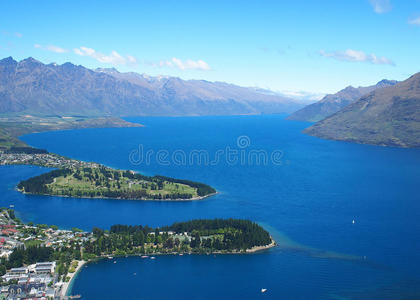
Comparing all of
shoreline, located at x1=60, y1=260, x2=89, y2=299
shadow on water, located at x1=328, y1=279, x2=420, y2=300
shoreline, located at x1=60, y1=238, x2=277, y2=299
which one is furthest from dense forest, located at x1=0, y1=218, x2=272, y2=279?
shadow on water, located at x1=328, y1=279, x2=420, y2=300

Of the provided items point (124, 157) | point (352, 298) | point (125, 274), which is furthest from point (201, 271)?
point (124, 157)

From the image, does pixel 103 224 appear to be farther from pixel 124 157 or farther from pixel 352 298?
pixel 124 157

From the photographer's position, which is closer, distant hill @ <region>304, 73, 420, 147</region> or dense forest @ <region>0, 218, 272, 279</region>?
dense forest @ <region>0, 218, 272, 279</region>

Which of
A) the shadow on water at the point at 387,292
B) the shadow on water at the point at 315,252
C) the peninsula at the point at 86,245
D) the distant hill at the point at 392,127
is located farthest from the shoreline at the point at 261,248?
→ the distant hill at the point at 392,127

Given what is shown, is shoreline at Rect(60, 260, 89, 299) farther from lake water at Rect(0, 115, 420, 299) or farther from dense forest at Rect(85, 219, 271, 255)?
dense forest at Rect(85, 219, 271, 255)

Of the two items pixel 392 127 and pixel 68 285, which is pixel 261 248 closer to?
pixel 68 285

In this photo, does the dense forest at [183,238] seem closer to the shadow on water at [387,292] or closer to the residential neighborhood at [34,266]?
the residential neighborhood at [34,266]
